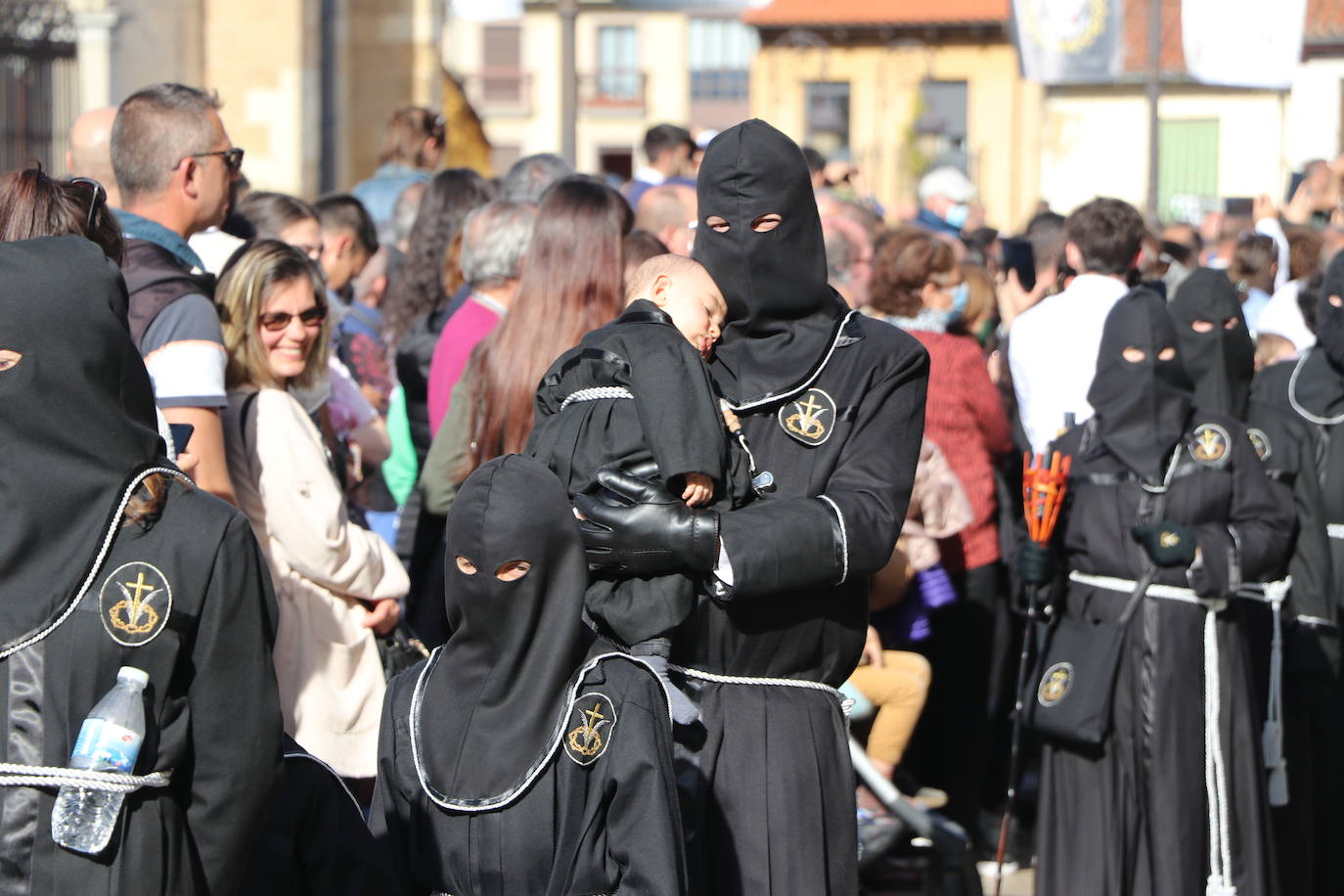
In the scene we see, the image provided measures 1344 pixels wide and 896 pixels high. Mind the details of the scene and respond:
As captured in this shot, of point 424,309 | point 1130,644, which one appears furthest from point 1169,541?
point 424,309

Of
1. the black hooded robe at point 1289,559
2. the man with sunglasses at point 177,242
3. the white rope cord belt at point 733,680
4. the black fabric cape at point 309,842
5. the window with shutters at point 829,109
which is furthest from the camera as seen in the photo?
the window with shutters at point 829,109

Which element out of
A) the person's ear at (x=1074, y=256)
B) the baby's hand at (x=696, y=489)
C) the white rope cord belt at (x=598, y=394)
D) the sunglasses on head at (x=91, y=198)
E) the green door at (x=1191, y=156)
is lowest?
the baby's hand at (x=696, y=489)

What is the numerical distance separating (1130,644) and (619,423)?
99.4 inches

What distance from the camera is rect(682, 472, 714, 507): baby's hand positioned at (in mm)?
3572

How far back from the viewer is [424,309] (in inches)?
298

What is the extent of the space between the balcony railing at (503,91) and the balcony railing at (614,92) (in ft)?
5.92

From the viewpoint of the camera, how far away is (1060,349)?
6922 mm

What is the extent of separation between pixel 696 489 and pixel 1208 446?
105 inches

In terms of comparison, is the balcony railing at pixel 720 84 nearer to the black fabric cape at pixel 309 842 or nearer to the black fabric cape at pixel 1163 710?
the black fabric cape at pixel 1163 710

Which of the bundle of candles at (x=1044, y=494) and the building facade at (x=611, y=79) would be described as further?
the building facade at (x=611, y=79)

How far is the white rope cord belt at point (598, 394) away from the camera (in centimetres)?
368

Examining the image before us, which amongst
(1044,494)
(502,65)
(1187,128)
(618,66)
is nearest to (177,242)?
(1044,494)

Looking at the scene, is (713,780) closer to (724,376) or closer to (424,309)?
(724,376)

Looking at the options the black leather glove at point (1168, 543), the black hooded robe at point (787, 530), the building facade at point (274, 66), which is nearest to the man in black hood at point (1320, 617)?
the black leather glove at point (1168, 543)
